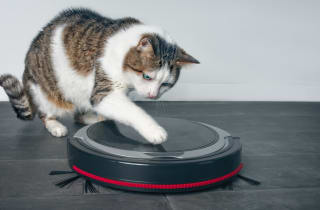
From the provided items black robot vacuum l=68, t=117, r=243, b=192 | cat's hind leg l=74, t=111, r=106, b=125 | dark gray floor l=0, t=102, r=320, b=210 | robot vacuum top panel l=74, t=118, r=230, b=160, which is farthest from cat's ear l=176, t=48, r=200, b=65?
cat's hind leg l=74, t=111, r=106, b=125

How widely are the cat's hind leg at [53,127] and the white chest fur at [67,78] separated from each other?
6.6 inches

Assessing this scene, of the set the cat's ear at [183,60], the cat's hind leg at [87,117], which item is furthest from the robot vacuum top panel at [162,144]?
the cat's hind leg at [87,117]

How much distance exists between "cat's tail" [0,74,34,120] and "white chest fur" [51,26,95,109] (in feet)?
0.79

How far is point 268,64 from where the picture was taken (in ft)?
10.7

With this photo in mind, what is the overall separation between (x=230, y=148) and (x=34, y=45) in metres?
1.37

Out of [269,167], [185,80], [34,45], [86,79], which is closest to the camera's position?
[269,167]

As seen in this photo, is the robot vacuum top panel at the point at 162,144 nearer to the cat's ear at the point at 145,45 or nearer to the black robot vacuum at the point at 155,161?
the black robot vacuum at the point at 155,161

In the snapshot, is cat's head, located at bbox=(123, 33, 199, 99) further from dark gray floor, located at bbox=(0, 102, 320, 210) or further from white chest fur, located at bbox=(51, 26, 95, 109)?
dark gray floor, located at bbox=(0, 102, 320, 210)

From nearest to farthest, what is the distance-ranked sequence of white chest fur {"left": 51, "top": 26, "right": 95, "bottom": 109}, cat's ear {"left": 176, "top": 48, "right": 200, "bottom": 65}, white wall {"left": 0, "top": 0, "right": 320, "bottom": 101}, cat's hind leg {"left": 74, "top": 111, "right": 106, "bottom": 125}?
1. cat's ear {"left": 176, "top": 48, "right": 200, "bottom": 65}
2. white chest fur {"left": 51, "top": 26, "right": 95, "bottom": 109}
3. cat's hind leg {"left": 74, "top": 111, "right": 106, "bottom": 125}
4. white wall {"left": 0, "top": 0, "right": 320, "bottom": 101}

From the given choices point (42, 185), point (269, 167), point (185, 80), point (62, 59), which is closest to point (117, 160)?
point (42, 185)

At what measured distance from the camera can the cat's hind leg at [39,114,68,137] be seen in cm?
197

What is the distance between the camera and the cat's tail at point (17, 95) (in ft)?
6.63

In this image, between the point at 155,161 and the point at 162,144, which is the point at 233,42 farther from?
the point at 155,161

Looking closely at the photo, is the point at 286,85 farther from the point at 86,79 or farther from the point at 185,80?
the point at 86,79
